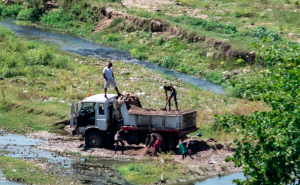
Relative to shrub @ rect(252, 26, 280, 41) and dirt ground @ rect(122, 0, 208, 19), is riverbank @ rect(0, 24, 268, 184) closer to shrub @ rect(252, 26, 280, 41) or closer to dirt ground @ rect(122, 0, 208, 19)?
shrub @ rect(252, 26, 280, 41)

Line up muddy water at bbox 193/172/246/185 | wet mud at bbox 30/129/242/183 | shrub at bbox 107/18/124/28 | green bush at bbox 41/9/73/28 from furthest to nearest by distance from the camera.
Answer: green bush at bbox 41/9/73/28 < shrub at bbox 107/18/124/28 < wet mud at bbox 30/129/242/183 < muddy water at bbox 193/172/246/185

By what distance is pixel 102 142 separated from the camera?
19219 millimetres

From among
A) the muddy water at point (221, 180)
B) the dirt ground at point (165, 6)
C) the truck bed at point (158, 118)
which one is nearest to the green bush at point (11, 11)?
the dirt ground at point (165, 6)

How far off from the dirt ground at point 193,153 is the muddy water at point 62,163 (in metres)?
0.54

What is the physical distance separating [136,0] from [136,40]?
10.7 meters

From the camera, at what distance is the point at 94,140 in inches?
758

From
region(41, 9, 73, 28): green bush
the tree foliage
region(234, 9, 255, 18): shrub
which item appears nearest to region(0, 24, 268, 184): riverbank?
the tree foliage

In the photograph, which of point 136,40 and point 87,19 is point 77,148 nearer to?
point 136,40

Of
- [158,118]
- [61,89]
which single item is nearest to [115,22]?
[61,89]

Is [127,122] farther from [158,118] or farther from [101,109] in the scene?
[158,118]

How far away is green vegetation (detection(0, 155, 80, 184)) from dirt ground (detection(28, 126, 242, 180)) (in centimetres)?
217

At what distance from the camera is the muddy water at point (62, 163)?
1614 centimetres

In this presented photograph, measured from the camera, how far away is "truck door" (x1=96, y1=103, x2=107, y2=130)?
18.7 m

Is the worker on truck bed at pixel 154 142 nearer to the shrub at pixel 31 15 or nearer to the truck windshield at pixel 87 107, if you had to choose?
the truck windshield at pixel 87 107
